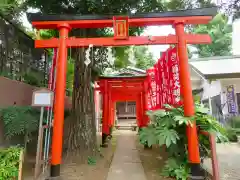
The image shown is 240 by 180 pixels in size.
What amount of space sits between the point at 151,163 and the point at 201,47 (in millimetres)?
20958

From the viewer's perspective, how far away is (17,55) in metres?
5.63

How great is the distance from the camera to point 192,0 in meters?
5.96

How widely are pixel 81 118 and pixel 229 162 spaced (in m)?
4.64

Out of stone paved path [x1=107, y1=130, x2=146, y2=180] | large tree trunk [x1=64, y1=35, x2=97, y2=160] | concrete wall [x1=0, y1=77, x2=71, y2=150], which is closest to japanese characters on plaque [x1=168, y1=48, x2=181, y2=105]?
stone paved path [x1=107, y1=130, x2=146, y2=180]

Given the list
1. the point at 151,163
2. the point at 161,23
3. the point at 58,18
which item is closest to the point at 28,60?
the point at 58,18

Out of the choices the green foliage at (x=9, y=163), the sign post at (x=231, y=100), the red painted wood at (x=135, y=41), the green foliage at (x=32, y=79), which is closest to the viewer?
the green foliage at (x=9, y=163)

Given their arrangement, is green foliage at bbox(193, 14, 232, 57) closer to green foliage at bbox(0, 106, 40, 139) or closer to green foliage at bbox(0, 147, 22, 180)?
green foliage at bbox(0, 106, 40, 139)

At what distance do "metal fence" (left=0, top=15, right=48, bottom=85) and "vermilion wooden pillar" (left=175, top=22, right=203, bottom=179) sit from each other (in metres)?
4.39

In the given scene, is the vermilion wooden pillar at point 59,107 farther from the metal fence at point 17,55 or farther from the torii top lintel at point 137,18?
the metal fence at point 17,55

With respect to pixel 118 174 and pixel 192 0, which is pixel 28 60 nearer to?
pixel 118 174

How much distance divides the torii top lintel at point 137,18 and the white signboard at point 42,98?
161cm

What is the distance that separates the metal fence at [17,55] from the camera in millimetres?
4949

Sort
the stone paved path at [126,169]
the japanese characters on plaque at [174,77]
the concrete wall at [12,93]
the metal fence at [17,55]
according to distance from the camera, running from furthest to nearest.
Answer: the metal fence at [17,55] → the japanese characters on plaque at [174,77] → the concrete wall at [12,93] → the stone paved path at [126,169]

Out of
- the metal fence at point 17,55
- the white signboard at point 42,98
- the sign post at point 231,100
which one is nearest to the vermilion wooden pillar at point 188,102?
the white signboard at point 42,98
